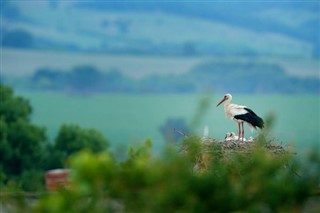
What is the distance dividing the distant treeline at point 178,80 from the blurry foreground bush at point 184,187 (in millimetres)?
43858

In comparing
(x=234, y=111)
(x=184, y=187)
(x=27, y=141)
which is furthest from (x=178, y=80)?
(x=184, y=187)

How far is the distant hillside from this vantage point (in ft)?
170

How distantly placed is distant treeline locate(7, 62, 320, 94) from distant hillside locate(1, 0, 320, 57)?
111cm

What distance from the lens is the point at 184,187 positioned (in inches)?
153

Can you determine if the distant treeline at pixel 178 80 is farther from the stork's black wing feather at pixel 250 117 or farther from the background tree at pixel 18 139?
the stork's black wing feather at pixel 250 117

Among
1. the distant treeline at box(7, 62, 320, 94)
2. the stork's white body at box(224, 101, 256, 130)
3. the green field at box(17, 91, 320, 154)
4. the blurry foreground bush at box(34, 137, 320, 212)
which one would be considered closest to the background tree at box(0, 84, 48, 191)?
the green field at box(17, 91, 320, 154)

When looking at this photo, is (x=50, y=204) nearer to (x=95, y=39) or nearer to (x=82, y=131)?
(x=82, y=131)

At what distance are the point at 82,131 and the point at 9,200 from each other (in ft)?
96.0

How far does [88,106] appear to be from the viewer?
2098 inches

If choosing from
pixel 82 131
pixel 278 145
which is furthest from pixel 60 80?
pixel 278 145

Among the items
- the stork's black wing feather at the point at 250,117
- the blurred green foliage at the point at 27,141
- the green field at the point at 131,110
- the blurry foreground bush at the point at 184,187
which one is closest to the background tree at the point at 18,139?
the blurred green foliage at the point at 27,141

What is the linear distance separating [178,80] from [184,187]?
47.1 m

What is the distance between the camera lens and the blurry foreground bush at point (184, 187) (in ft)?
12.3

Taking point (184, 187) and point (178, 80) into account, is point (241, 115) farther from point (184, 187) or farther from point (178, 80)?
point (178, 80)
